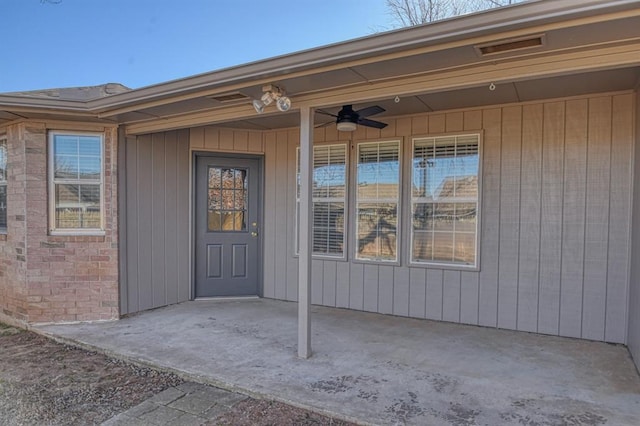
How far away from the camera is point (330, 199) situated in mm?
5379

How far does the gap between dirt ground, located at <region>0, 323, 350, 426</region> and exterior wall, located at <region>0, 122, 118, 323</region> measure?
0.67 meters

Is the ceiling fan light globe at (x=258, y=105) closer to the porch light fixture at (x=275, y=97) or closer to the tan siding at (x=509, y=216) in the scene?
the porch light fixture at (x=275, y=97)

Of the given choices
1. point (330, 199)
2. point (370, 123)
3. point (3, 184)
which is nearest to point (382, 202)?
point (330, 199)

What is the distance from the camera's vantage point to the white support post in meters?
3.48

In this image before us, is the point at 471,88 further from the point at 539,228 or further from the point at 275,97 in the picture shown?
the point at 539,228

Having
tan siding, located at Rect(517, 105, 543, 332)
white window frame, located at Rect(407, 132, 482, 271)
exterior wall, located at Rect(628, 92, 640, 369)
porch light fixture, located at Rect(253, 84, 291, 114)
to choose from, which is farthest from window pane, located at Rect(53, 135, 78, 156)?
exterior wall, located at Rect(628, 92, 640, 369)

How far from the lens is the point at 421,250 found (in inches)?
189

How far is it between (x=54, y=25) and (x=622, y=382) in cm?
1019

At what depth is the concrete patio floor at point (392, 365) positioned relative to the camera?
8.70 ft

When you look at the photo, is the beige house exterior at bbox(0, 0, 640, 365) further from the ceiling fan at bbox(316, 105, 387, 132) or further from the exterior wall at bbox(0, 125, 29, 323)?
the ceiling fan at bbox(316, 105, 387, 132)

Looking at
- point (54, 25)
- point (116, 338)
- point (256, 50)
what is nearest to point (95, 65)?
point (256, 50)

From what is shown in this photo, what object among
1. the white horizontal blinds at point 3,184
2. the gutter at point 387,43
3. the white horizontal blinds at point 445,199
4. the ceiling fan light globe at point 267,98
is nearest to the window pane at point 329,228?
the white horizontal blinds at point 445,199

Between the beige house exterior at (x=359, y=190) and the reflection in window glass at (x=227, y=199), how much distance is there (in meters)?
0.03

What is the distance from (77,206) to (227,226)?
5.99 ft
